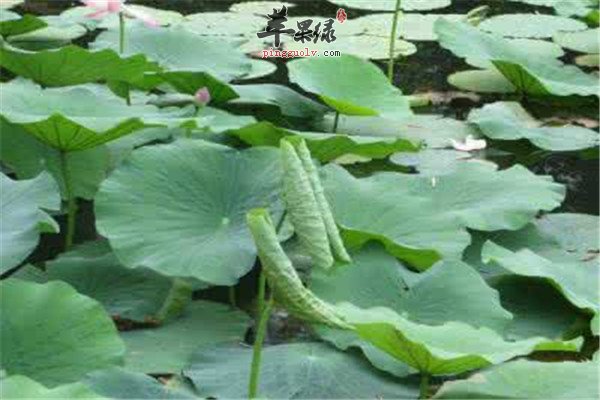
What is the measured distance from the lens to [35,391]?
1193mm

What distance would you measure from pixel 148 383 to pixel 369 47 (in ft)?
6.36

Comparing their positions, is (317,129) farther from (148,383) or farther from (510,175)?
(148,383)

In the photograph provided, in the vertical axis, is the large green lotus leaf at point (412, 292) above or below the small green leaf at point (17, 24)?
above

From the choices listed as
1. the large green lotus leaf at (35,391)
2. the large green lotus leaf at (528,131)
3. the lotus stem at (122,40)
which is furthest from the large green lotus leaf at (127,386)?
the large green lotus leaf at (528,131)

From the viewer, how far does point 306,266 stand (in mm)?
1832

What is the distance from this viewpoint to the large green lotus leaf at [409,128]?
251 cm

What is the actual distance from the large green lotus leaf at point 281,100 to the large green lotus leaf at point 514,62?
47 cm

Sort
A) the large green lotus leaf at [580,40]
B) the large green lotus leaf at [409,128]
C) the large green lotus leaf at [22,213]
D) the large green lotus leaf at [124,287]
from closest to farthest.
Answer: the large green lotus leaf at [22,213] < the large green lotus leaf at [124,287] < the large green lotus leaf at [409,128] < the large green lotus leaf at [580,40]

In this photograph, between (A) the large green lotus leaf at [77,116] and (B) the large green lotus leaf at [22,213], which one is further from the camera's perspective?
(A) the large green lotus leaf at [77,116]

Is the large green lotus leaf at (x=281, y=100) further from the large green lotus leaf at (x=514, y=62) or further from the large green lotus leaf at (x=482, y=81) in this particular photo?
the large green lotus leaf at (x=482, y=81)

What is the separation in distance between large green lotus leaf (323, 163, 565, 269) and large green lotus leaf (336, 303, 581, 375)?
340 millimetres

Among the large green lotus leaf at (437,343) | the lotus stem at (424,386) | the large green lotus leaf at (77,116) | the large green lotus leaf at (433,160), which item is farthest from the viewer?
the large green lotus leaf at (433,160)

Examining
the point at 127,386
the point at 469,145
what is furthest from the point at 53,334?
the point at 469,145

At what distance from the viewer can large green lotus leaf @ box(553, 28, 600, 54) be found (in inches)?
128
